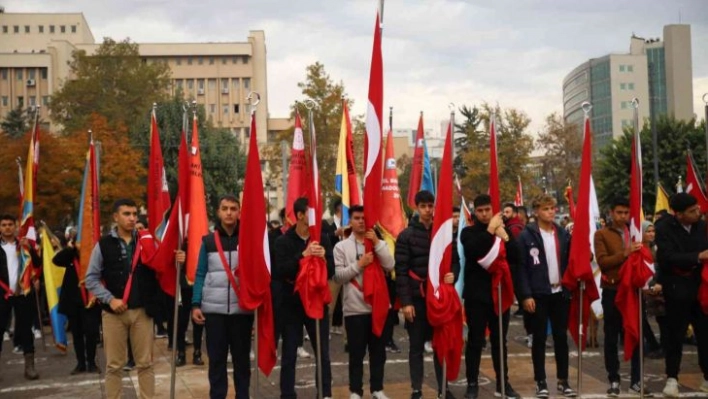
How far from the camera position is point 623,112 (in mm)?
125250

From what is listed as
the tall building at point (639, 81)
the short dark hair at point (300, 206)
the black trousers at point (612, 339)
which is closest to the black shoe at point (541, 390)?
the black trousers at point (612, 339)

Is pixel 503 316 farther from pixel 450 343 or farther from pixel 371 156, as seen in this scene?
pixel 371 156

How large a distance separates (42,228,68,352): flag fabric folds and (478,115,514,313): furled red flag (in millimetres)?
6871

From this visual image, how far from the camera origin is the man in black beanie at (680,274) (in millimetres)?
9367

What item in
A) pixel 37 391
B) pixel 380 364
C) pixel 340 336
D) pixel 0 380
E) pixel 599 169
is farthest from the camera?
pixel 599 169

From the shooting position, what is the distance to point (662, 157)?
4034cm

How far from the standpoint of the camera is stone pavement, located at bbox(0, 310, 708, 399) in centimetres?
998

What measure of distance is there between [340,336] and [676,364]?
6784 mm

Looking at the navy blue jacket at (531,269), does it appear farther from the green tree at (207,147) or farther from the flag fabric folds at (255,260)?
the green tree at (207,147)

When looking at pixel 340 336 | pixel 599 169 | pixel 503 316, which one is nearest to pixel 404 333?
pixel 340 336

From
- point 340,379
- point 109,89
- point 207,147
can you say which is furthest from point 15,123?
point 340,379

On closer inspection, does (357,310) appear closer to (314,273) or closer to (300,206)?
(314,273)

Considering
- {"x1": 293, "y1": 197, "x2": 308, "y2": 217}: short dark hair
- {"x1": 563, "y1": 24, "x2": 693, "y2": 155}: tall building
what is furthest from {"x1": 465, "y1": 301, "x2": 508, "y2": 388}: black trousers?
{"x1": 563, "y1": 24, "x2": 693, "y2": 155}: tall building

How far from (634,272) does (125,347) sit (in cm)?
534
